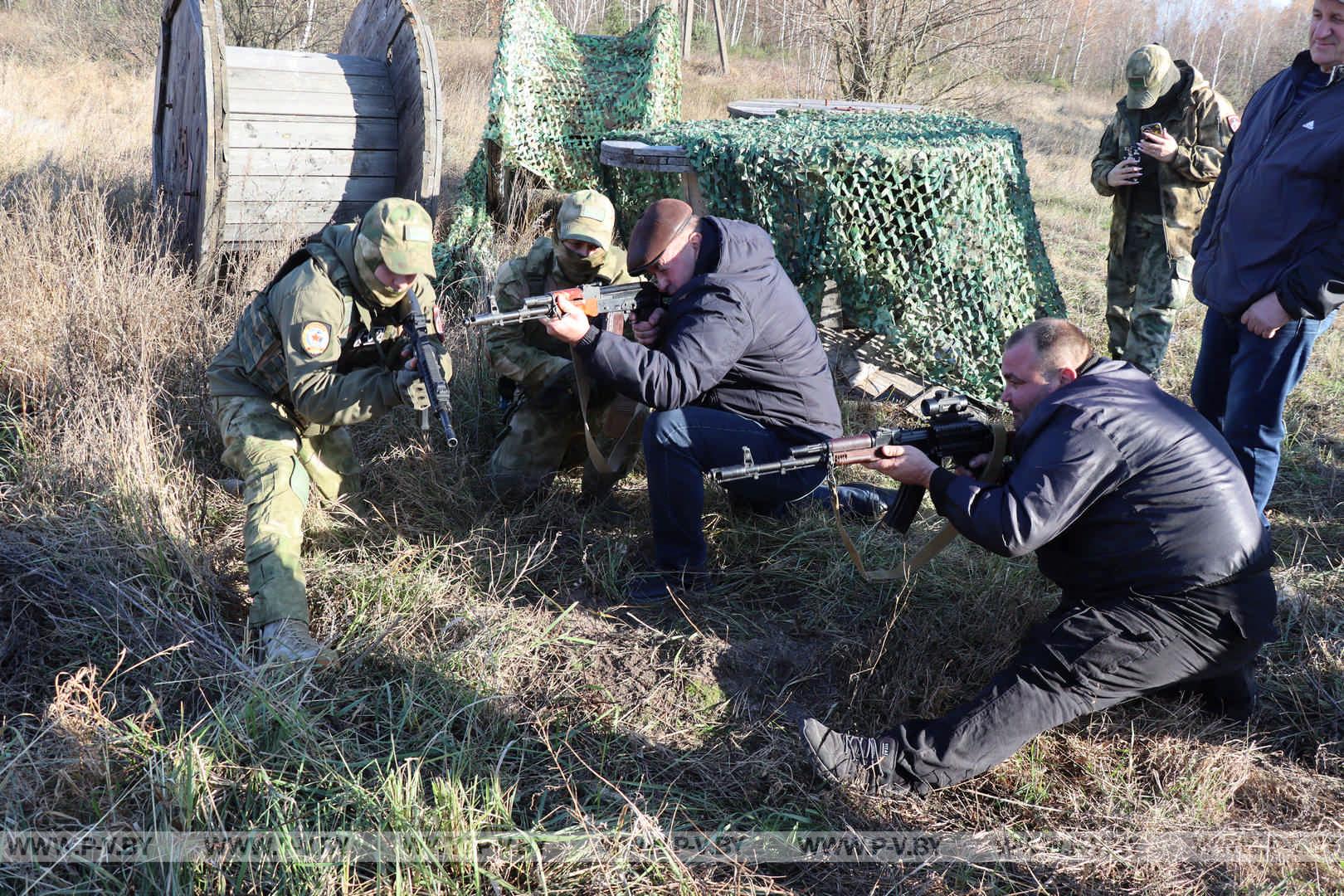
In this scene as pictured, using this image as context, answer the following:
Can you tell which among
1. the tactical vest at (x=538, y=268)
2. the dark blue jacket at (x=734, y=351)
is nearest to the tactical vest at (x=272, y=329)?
the tactical vest at (x=538, y=268)

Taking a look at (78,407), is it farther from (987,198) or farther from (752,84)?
(752,84)

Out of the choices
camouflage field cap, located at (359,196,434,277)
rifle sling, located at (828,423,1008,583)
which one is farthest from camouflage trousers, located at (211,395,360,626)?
rifle sling, located at (828,423,1008,583)

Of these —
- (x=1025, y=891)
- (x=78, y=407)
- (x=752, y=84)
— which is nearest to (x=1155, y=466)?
(x=1025, y=891)

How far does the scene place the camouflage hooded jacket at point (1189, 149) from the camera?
530cm

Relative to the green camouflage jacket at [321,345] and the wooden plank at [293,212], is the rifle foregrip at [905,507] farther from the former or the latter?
the wooden plank at [293,212]

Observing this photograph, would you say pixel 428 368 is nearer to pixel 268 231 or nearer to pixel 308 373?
pixel 308 373

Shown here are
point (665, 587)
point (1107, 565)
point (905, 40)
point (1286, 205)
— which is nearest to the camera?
point (1107, 565)

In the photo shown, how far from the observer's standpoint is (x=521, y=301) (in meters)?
4.33

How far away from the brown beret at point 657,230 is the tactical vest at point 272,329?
1.20 m

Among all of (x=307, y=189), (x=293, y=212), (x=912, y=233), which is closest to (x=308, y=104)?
(x=307, y=189)

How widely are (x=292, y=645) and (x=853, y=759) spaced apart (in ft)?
6.18

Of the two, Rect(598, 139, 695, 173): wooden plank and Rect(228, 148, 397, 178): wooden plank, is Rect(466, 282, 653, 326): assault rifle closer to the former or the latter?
Rect(598, 139, 695, 173): wooden plank

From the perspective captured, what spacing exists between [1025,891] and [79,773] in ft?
8.49

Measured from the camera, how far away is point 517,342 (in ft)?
14.6
